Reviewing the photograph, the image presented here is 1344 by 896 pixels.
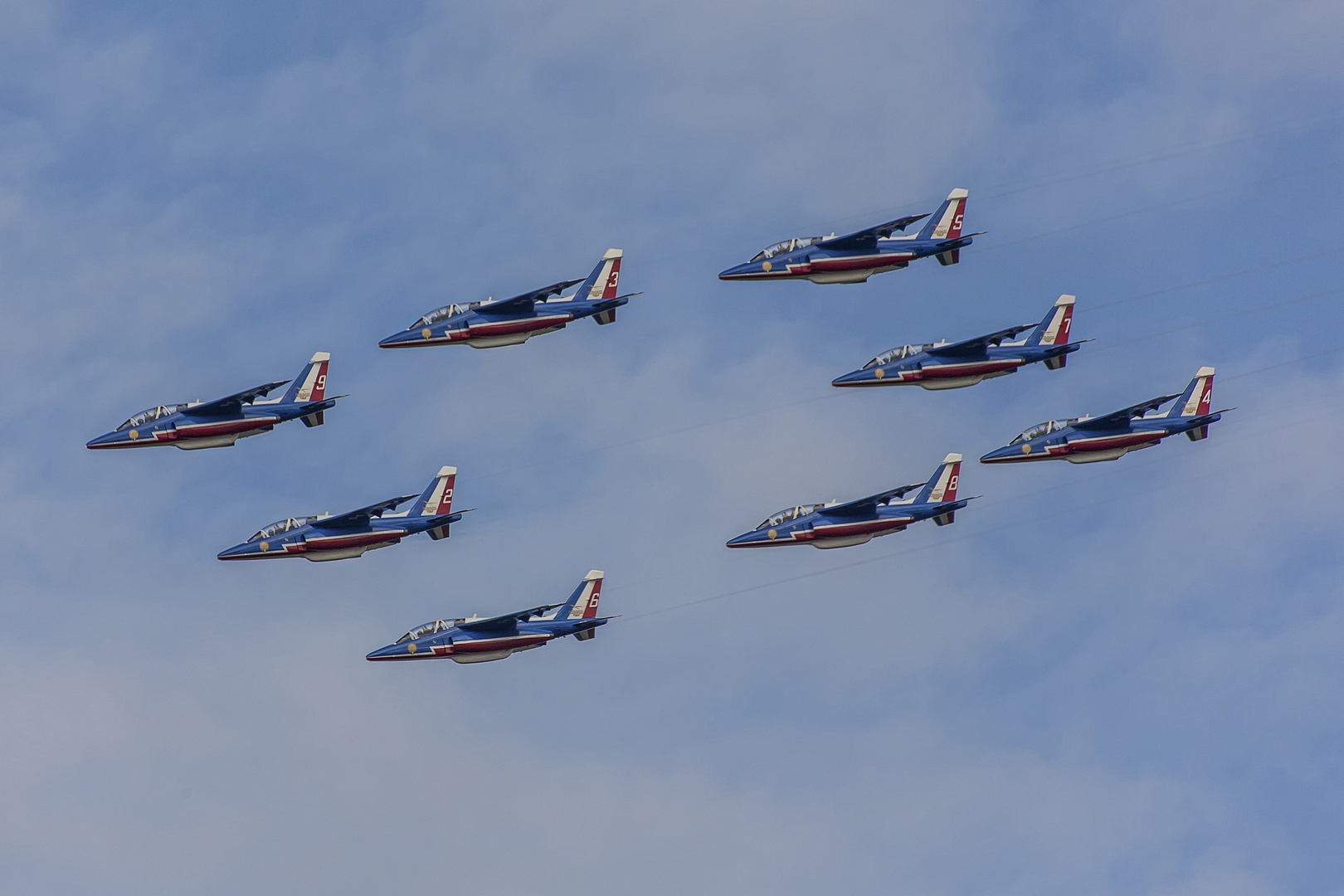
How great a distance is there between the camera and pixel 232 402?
11169 centimetres

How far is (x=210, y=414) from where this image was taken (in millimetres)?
112500

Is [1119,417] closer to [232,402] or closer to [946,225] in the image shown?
[946,225]

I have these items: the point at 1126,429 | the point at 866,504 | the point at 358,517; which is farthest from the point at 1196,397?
the point at 358,517

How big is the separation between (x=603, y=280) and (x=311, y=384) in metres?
18.2

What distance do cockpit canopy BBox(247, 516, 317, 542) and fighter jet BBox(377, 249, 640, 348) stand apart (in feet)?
39.8

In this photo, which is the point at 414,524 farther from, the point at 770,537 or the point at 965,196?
the point at 965,196

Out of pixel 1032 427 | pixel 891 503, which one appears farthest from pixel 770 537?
pixel 1032 427

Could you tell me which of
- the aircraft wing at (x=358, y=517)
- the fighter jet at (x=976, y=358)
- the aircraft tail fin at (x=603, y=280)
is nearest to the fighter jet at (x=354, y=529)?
the aircraft wing at (x=358, y=517)

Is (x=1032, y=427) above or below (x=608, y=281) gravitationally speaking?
below

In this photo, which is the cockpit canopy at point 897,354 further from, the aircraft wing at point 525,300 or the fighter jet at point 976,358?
the aircraft wing at point 525,300

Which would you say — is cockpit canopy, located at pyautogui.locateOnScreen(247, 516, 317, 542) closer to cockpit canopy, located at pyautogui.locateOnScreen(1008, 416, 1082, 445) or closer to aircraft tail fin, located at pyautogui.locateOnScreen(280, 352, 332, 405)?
aircraft tail fin, located at pyautogui.locateOnScreen(280, 352, 332, 405)

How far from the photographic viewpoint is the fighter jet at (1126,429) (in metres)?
110

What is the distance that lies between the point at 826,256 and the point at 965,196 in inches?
362

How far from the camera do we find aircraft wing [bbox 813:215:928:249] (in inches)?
4289
